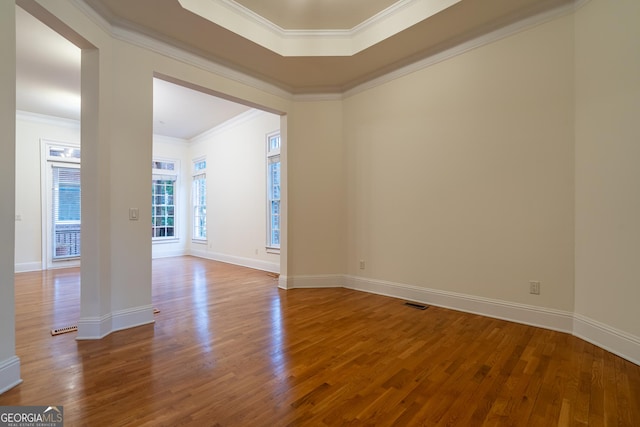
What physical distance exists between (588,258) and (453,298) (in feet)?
4.28

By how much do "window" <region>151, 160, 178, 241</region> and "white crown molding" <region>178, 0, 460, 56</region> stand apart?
19.2 feet

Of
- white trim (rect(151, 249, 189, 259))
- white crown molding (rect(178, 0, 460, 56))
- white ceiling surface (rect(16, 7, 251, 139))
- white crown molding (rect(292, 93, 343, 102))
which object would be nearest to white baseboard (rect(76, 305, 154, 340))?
white crown molding (rect(178, 0, 460, 56))

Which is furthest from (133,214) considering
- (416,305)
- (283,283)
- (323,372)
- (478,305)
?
(478,305)

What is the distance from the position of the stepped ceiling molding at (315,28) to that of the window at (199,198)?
456 cm

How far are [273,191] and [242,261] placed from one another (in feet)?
6.05

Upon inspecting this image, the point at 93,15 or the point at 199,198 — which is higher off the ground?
the point at 93,15

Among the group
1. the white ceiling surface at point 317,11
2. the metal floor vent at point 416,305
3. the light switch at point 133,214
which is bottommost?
the metal floor vent at point 416,305

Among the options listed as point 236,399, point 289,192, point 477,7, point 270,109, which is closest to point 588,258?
point 477,7

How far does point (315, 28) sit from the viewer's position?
3.56 m

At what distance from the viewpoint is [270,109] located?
14.0 feet

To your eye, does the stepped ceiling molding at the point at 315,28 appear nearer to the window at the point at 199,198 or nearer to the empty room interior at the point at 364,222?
the empty room interior at the point at 364,222

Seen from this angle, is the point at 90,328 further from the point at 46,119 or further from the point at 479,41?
the point at 46,119

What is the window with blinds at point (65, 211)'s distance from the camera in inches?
247

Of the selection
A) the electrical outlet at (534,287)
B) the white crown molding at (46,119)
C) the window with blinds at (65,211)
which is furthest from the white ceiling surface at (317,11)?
the window with blinds at (65,211)
